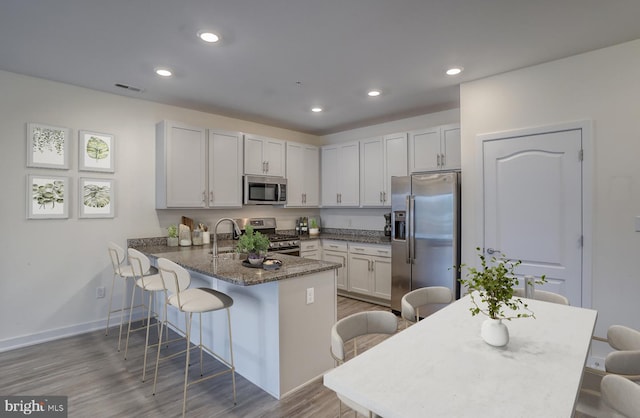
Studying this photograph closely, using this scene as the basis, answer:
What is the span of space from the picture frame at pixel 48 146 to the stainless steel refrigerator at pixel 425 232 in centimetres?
380

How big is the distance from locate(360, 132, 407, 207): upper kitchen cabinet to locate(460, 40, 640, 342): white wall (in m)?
1.74

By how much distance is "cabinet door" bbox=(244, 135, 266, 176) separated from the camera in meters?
4.64

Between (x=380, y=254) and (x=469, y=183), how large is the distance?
160 cm

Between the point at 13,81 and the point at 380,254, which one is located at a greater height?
the point at 13,81

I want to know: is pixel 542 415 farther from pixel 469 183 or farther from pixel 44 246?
pixel 44 246

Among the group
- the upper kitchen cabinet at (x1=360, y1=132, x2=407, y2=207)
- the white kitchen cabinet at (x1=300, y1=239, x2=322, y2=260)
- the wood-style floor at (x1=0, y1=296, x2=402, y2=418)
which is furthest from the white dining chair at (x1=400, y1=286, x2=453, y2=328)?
the white kitchen cabinet at (x1=300, y1=239, x2=322, y2=260)

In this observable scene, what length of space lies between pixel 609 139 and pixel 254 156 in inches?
156

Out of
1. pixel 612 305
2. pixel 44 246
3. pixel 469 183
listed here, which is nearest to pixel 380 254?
pixel 469 183

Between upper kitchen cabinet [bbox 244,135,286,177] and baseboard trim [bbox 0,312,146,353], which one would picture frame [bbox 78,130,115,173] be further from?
baseboard trim [bbox 0,312,146,353]

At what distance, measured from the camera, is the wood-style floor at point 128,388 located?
7.19 ft

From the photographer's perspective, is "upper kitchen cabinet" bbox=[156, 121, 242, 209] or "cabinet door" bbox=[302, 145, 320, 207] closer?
"upper kitchen cabinet" bbox=[156, 121, 242, 209]

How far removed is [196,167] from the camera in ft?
13.6

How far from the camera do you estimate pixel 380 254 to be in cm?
449

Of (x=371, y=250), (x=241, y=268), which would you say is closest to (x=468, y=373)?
(x=241, y=268)
